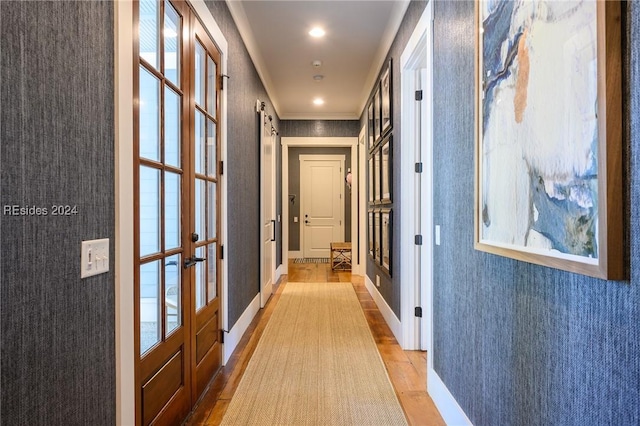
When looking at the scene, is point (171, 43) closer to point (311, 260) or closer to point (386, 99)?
point (386, 99)

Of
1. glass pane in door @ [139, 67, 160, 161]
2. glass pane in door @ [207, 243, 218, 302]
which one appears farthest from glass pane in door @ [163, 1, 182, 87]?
glass pane in door @ [207, 243, 218, 302]

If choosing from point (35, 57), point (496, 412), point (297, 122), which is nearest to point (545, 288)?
point (496, 412)

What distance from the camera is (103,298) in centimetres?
124

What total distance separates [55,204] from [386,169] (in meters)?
3.17

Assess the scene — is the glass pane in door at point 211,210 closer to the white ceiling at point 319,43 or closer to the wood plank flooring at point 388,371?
the wood plank flooring at point 388,371

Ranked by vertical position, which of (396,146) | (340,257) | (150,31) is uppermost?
(150,31)

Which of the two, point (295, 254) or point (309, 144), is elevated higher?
point (309, 144)

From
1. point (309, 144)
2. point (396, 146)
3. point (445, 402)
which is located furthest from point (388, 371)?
point (309, 144)

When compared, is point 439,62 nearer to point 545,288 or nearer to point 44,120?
point 545,288

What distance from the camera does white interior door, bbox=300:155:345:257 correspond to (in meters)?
8.40

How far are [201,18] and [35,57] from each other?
5.15 ft

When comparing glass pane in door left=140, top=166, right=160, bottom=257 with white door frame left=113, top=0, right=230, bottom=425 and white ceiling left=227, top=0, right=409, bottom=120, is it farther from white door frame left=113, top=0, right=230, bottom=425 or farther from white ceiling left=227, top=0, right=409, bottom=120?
white ceiling left=227, top=0, right=409, bottom=120

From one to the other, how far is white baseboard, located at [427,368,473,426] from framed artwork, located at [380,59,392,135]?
2.26 m

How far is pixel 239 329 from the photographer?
329 cm
